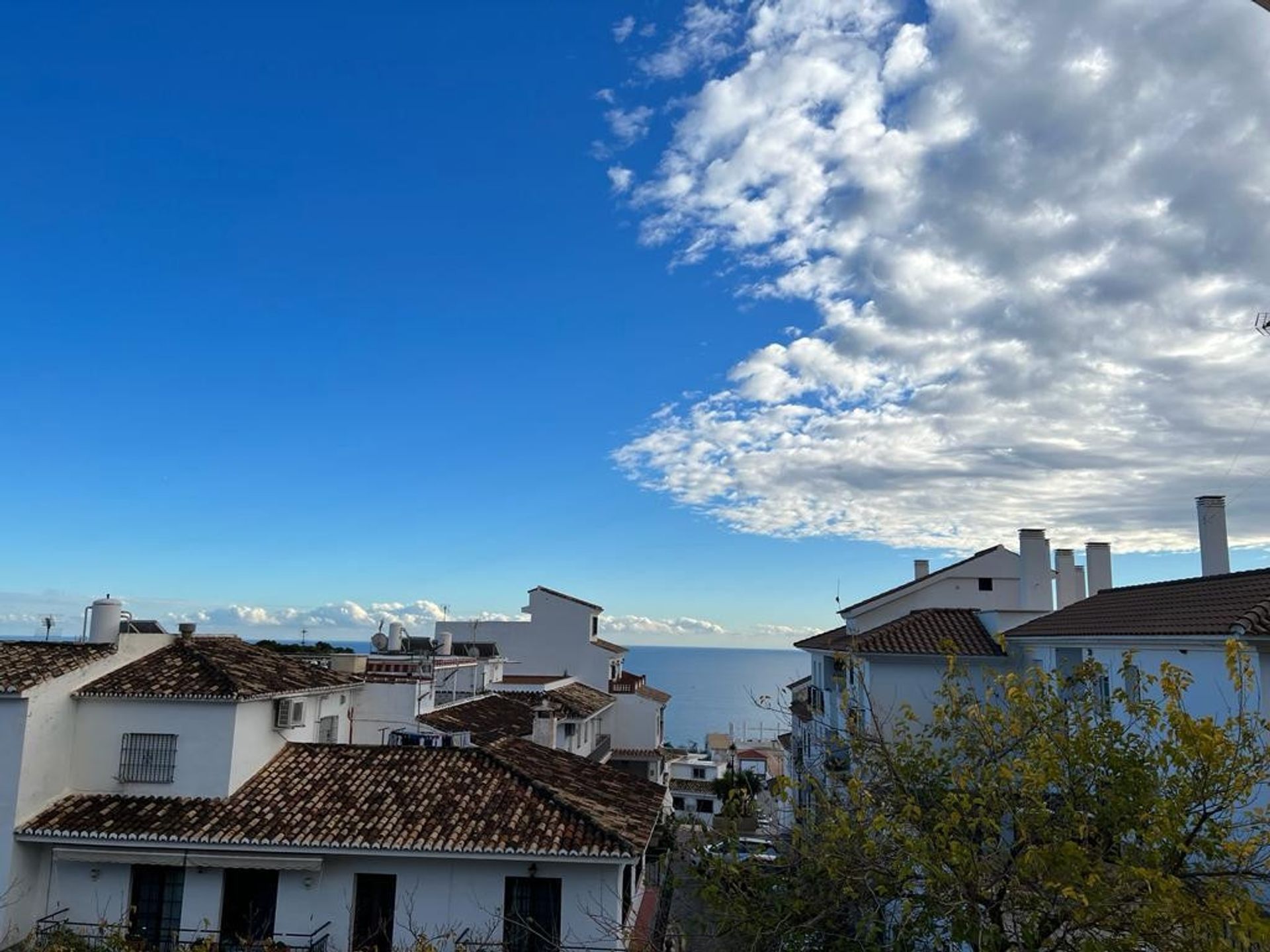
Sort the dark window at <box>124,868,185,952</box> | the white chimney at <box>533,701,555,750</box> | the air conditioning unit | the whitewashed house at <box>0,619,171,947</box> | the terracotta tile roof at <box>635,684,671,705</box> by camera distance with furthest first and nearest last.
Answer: the terracotta tile roof at <box>635,684,671,705</box> → the white chimney at <box>533,701,555,750</box> → the air conditioning unit → the dark window at <box>124,868,185,952</box> → the whitewashed house at <box>0,619,171,947</box>

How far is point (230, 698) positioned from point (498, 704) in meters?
15.6

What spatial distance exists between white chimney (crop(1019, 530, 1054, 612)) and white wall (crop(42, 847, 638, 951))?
1794 centimetres

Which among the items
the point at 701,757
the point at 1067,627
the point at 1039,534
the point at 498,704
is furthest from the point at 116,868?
the point at 701,757

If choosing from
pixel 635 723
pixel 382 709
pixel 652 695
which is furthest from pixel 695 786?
pixel 382 709

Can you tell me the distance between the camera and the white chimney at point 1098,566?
28295 mm

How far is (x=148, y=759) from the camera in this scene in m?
18.0

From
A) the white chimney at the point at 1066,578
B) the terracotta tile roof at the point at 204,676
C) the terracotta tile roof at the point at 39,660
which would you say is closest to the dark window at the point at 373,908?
the terracotta tile roof at the point at 204,676

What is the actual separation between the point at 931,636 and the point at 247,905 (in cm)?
1869

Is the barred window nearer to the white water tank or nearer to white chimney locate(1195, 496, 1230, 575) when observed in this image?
the white water tank

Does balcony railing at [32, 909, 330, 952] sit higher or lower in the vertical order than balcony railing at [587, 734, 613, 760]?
lower

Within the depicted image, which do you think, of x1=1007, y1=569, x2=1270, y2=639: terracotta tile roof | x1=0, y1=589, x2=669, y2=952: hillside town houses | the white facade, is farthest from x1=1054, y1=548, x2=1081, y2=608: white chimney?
the white facade

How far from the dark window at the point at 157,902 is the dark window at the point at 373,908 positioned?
339cm

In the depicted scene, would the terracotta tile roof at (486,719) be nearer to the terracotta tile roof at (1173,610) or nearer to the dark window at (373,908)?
the dark window at (373,908)

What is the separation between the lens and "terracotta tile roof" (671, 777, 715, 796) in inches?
2562
